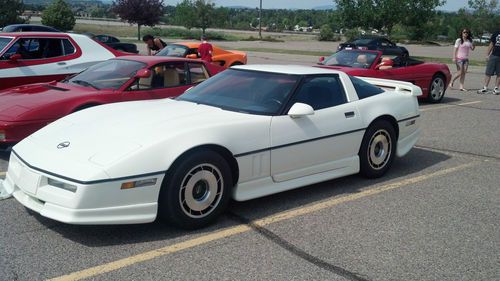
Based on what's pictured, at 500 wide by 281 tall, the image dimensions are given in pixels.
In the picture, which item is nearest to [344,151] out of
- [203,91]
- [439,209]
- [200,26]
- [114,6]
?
[439,209]

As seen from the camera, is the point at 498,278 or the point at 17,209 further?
the point at 17,209

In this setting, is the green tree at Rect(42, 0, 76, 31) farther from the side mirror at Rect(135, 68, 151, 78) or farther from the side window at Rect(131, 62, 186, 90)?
the side mirror at Rect(135, 68, 151, 78)

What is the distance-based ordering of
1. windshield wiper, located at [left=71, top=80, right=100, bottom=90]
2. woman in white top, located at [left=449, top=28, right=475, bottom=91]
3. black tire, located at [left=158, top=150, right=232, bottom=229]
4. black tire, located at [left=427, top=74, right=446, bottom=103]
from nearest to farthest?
black tire, located at [left=158, top=150, right=232, bottom=229]
windshield wiper, located at [left=71, top=80, right=100, bottom=90]
black tire, located at [left=427, top=74, right=446, bottom=103]
woman in white top, located at [left=449, top=28, right=475, bottom=91]

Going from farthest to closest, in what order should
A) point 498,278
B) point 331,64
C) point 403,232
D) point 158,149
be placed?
1. point 331,64
2. point 403,232
3. point 158,149
4. point 498,278

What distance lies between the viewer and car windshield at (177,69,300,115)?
200 inches

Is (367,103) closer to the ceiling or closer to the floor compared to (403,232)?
closer to the ceiling

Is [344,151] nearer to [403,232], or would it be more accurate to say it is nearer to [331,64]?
[403,232]

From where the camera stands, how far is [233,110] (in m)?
5.02

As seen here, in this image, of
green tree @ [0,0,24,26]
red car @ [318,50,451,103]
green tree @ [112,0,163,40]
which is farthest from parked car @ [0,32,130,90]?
green tree @ [112,0,163,40]

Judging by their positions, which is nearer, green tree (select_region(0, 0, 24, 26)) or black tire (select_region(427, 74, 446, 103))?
black tire (select_region(427, 74, 446, 103))

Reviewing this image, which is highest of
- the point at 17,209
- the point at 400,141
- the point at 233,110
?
the point at 233,110

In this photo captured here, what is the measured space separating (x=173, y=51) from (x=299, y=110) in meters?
8.79

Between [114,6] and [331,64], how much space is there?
116 feet

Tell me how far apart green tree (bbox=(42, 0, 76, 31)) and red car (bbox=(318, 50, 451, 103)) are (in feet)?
106
